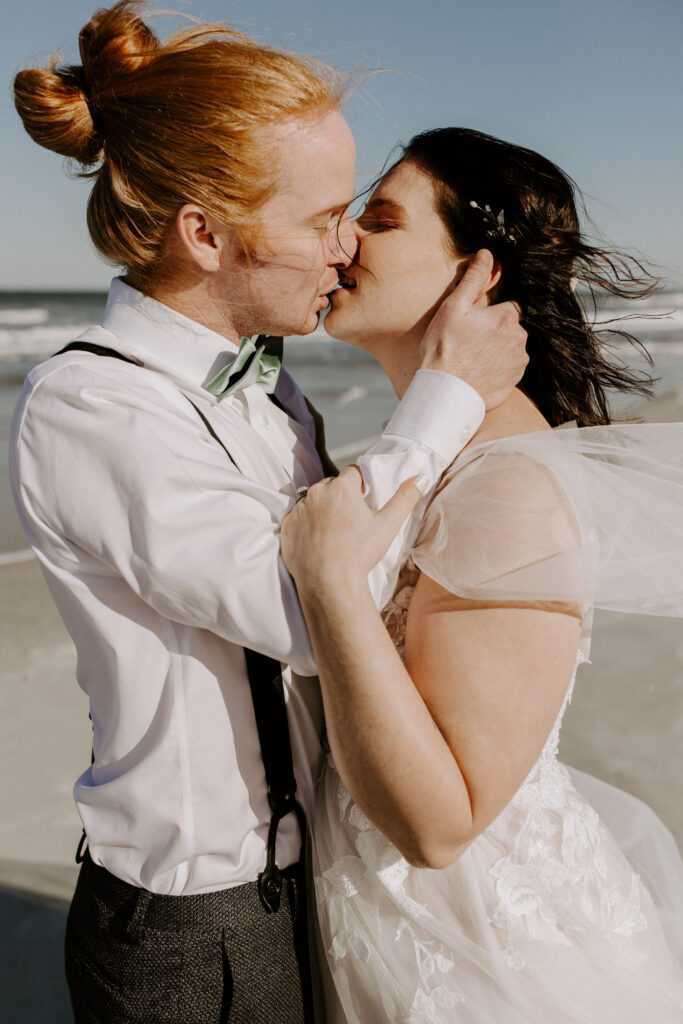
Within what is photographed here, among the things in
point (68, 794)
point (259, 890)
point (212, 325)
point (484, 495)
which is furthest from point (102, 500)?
point (68, 794)

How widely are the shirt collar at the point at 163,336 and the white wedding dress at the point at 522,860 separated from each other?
593 millimetres

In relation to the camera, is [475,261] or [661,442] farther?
[475,261]

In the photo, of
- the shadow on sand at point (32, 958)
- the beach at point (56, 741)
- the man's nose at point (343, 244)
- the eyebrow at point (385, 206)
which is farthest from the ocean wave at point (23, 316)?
the man's nose at point (343, 244)

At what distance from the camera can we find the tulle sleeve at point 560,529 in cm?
171

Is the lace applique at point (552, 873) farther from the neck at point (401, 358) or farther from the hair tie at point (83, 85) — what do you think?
the hair tie at point (83, 85)

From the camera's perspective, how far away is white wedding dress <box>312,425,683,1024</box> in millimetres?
1730

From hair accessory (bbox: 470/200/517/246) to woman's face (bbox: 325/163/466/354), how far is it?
0.34 ft

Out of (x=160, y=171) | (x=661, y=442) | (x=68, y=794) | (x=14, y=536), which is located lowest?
(x=14, y=536)

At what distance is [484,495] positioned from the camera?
1.80 meters

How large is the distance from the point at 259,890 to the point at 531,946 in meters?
0.59

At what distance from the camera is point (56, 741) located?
15.7 ft

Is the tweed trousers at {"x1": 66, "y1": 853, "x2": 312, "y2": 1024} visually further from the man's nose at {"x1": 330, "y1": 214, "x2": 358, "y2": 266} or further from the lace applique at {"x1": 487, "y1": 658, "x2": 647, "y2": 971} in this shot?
the man's nose at {"x1": 330, "y1": 214, "x2": 358, "y2": 266}

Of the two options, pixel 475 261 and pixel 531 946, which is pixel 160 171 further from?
pixel 531 946

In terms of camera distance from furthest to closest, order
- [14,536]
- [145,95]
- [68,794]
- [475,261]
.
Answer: [14,536] → [68,794] → [475,261] → [145,95]
